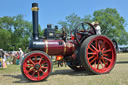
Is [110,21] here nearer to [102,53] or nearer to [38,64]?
[102,53]

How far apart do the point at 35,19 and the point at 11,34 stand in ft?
136

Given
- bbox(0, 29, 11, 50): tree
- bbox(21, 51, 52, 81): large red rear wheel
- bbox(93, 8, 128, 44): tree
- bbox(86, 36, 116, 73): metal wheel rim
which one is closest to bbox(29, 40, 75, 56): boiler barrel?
bbox(21, 51, 52, 81): large red rear wheel

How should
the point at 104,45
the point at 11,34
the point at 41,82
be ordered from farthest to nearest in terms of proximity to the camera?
the point at 11,34 → the point at 104,45 → the point at 41,82

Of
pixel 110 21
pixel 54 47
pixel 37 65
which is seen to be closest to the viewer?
pixel 37 65

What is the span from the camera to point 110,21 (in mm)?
45875

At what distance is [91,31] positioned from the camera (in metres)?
6.87

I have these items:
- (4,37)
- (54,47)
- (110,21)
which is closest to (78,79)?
(54,47)

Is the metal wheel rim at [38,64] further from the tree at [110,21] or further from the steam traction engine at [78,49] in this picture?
the tree at [110,21]

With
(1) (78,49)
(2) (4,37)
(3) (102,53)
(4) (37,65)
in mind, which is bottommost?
(4) (37,65)

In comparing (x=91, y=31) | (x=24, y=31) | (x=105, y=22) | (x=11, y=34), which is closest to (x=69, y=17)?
(x=105, y=22)

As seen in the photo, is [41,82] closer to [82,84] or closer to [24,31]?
[82,84]

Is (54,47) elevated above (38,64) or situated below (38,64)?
above

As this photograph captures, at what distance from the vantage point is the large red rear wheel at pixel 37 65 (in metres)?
5.15

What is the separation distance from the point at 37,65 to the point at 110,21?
4303cm
